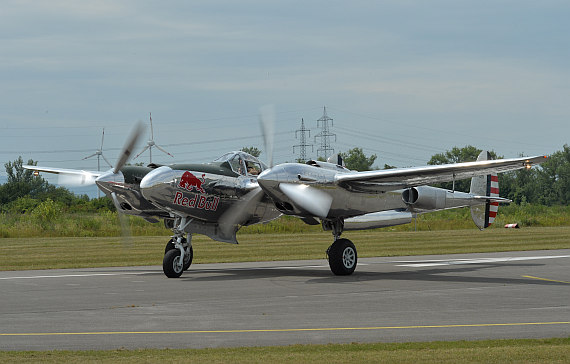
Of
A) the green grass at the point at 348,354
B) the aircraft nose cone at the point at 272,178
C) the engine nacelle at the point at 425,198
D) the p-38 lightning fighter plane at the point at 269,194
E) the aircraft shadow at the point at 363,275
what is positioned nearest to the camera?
the green grass at the point at 348,354

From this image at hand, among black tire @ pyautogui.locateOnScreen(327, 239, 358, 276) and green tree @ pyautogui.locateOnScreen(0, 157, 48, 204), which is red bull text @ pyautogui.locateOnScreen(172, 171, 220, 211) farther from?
green tree @ pyautogui.locateOnScreen(0, 157, 48, 204)

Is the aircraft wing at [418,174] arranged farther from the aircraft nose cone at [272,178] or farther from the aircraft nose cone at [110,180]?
the aircraft nose cone at [110,180]

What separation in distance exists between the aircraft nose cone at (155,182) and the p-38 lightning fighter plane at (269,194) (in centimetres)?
3

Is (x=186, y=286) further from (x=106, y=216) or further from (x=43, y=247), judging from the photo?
(x=106, y=216)

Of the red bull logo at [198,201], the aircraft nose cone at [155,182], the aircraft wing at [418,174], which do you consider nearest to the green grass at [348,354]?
the aircraft wing at [418,174]

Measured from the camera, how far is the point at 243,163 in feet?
75.8

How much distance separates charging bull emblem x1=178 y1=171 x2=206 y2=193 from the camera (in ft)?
70.1

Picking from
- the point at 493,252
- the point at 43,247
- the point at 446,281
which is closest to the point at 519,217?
the point at 493,252

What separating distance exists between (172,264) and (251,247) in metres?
16.7

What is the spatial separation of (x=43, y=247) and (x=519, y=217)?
139ft

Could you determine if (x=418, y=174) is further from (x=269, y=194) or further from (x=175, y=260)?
(x=175, y=260)

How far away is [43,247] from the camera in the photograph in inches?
1526

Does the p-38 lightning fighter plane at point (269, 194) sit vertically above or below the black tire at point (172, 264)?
above

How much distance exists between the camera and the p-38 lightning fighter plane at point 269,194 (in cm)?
2016
